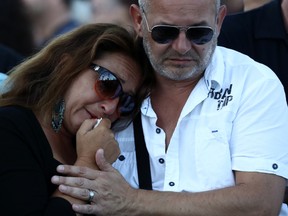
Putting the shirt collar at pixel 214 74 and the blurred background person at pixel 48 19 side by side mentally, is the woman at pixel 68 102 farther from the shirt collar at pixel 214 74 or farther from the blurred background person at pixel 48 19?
the blurred background person at pixel 48 19

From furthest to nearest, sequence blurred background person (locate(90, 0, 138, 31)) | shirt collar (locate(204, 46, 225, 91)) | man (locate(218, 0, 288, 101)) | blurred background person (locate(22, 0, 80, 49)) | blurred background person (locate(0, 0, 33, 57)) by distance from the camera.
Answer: blurred background person (locate(22, 0, 80, 49)) → blurred background person (locate(90, 0, 138, 31)) → blurred background person (locate(0, 0, 33, 57)) → man (locate(218, 0, 288, 101)) → shirt collar (locate(204, 46, 225, 91))

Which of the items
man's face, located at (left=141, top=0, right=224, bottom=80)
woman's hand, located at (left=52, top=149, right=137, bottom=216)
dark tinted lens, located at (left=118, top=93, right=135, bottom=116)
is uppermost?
man's face, located at (left=141, top=0, right=224, bottom=80)

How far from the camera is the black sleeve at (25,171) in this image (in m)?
2.95

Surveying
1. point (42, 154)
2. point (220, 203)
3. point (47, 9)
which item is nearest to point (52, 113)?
point (42, 154)

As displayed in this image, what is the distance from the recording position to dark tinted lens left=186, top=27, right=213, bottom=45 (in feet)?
10.6

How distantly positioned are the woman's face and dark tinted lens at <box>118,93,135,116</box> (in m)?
0.03

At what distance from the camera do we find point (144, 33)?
11.3 ft

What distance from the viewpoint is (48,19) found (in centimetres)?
612

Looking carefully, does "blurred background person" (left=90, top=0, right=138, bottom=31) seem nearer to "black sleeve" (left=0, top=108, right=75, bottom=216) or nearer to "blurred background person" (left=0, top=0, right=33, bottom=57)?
"blurred background person" (left=0, top=0, right=33, bottom=57)

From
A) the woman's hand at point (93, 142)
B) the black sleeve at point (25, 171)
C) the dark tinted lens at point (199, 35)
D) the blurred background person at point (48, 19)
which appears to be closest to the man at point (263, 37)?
the dark tinted lens at point (199, 35)

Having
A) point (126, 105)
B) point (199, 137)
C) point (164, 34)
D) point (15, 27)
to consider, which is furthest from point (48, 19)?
point (199, 137)

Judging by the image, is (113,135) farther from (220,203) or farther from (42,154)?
(220,203)

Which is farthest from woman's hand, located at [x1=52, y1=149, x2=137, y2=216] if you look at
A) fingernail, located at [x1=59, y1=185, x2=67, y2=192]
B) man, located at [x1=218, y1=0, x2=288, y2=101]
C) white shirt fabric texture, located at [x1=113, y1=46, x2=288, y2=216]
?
man, located at [x1=218, y1=0, x2=288, y2=101]

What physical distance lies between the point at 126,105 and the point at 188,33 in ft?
1.49
